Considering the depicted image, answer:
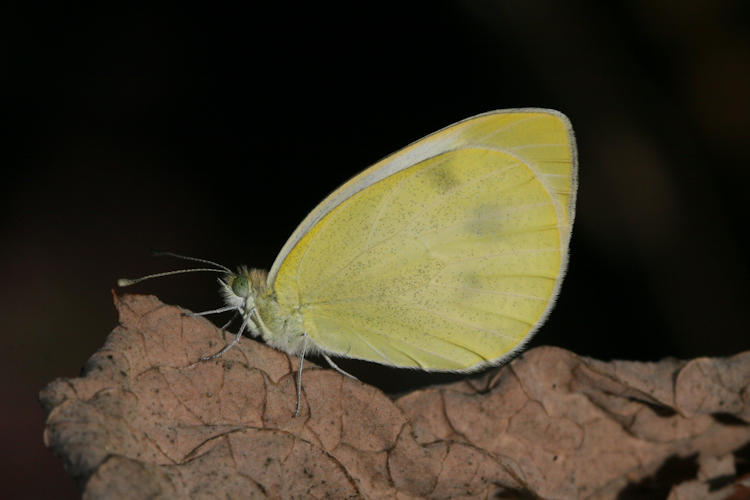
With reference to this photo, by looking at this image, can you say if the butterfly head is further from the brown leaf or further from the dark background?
the dark background

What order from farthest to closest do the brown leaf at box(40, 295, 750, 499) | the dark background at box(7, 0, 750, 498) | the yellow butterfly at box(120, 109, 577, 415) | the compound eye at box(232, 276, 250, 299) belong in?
the dark background at box(7, 0, 750, 498), the yellow butterfly at box(120, 109, 577, 415), the compound eye at box(232, 276, 250, 299), the brown leaf at box(40, 295, 750, 499)

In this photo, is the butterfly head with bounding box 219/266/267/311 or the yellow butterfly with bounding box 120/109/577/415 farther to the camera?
the yellow butterfly with bounding box 120/109/577/415

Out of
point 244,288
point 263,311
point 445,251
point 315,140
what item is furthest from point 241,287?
Answer: point 315,140

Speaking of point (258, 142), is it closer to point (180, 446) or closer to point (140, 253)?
point (140, 253)

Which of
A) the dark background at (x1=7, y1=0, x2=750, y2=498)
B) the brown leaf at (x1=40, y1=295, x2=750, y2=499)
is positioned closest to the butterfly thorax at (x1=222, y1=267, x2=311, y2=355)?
the brown leaf at (x1=40, y1=295, x2=750, y2=499)

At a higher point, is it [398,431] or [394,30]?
[394,30]

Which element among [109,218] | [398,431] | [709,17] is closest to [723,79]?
[709,17]

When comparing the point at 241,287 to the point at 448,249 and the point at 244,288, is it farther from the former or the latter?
the point at 448,249
